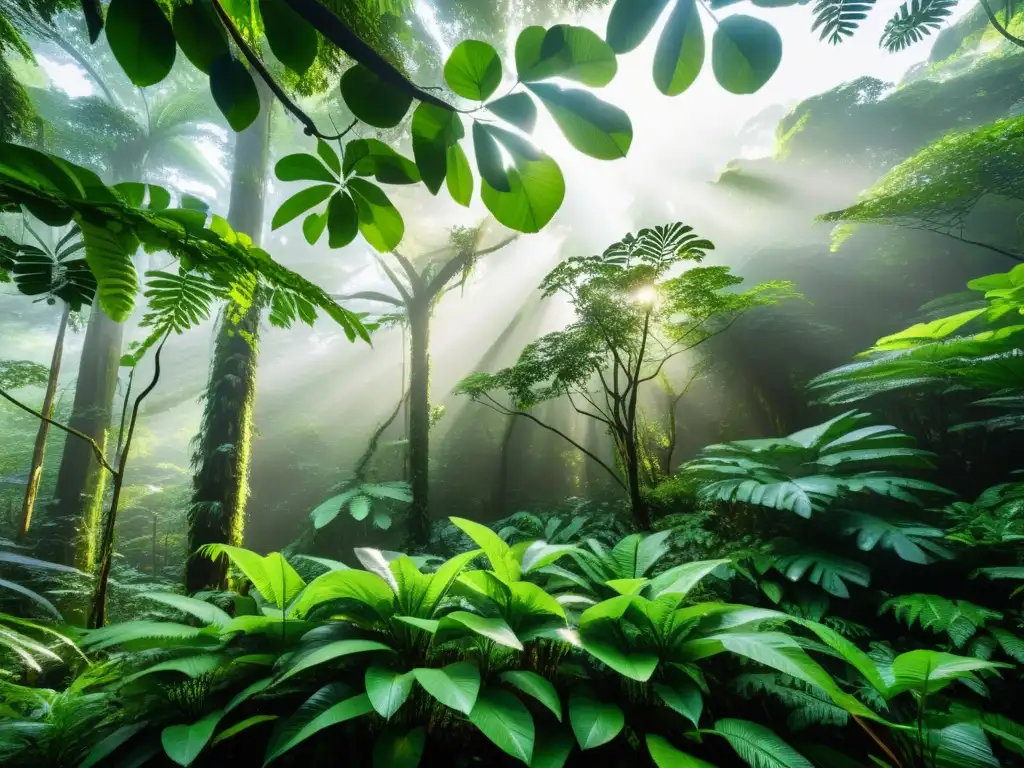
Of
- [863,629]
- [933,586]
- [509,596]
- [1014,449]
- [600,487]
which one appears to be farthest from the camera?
[600,487]

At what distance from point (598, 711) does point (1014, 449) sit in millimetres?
4669

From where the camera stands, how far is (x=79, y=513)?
514 cm

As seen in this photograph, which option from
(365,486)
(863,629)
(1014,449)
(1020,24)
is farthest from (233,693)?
(1020,24)

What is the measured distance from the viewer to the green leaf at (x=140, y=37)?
0.41 meters

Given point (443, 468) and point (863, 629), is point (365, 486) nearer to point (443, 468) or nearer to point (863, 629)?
point (443, 468)

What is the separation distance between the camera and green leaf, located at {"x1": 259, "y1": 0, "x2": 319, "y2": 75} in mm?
455

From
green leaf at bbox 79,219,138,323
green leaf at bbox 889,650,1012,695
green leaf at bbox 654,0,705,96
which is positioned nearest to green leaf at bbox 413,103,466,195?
green leaf at bbox 654,0,705,96

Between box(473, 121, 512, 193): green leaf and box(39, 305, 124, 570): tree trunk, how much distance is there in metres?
5.58

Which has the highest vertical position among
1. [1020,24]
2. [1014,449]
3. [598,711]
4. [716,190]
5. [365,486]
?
[716,190]

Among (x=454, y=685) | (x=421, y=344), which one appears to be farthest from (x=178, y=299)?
(x=421, y=344)

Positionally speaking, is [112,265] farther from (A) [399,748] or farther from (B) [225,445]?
(B) [225,445]

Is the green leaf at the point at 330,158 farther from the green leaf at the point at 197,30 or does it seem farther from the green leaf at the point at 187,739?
the green leaf at the point at 187,739

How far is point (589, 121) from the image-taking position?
0.47 metres

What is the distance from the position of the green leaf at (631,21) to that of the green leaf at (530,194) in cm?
14
